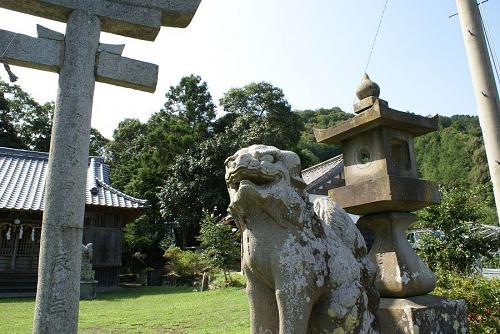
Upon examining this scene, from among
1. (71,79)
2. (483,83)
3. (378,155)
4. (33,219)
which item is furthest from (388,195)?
(33,219)

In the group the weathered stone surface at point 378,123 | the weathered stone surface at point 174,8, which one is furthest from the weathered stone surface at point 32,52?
the weathered stone surface at point 378,123

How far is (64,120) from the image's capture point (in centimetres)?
346

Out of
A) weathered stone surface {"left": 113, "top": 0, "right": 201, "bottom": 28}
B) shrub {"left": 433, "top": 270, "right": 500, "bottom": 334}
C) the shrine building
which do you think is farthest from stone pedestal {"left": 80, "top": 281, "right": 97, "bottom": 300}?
shrub {"left": 433, "top": 270, "right": 500, "bottom": 334}

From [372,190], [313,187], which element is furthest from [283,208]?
[313,187]

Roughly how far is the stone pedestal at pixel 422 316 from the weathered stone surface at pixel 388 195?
730 millimetres

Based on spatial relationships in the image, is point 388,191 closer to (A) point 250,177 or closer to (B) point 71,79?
(A) point 250,177

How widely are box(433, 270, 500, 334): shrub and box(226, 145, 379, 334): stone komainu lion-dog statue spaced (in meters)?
2.50

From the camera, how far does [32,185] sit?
51.5 feet

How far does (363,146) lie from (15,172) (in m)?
17.2

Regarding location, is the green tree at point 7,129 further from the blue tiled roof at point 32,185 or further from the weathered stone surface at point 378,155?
the weathered stone surface at point 378,155

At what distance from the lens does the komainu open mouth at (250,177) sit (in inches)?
81.5

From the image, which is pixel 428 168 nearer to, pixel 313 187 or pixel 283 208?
pixel 313 187

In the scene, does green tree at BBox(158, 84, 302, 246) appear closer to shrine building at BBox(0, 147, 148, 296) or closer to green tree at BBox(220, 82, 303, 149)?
green tree at BBox(220, 82, 303, 149)

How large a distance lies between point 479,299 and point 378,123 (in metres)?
2.52
